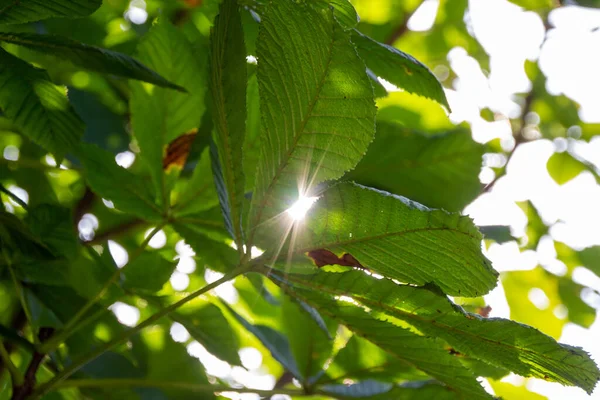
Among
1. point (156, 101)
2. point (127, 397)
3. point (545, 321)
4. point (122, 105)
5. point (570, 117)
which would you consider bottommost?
point (127, 397)

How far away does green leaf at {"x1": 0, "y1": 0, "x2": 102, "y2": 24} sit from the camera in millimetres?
497

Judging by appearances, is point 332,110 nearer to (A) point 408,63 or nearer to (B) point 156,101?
(A) point 408,63

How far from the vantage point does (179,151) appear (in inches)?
33.3

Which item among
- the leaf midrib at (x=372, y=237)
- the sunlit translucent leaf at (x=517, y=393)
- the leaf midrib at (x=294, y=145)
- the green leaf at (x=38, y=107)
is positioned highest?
the green leaf at (x=38, y=107)

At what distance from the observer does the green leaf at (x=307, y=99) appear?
410mm

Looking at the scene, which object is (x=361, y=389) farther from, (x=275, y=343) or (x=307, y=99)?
(x=307, y=99)

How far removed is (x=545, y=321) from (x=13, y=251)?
127cm

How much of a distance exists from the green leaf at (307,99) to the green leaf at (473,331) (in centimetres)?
11

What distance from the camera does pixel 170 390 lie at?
100cm

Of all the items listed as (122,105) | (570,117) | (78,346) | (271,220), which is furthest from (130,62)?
(570,117)

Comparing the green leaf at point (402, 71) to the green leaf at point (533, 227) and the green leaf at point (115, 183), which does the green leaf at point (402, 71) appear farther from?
the green leaf at point (533, 227)

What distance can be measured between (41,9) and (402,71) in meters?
0.36

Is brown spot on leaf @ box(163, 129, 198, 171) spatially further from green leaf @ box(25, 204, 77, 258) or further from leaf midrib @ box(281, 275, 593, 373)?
leaf midrib @ box(281, 275, 593, 373)

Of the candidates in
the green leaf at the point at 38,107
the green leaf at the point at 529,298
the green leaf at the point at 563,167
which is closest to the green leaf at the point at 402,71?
the green leaf at the point at 38,107
